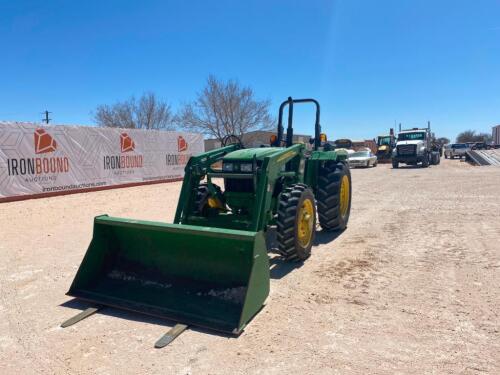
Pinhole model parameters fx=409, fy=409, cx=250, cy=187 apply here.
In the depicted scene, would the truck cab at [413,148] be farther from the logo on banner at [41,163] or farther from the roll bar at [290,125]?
the roll bar at [290,125]

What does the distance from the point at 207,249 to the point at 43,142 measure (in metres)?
10.9

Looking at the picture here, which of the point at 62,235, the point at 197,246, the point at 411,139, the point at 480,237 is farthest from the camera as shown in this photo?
the point at 411,139

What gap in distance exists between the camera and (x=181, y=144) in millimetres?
19578

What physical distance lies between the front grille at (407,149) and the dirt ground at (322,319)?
19.9 m

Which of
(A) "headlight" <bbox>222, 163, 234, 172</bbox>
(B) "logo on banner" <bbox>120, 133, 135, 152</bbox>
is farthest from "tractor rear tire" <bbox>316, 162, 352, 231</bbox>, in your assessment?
(B) "logo on banner" <bbox>120, 133, 135, 152</bbox>

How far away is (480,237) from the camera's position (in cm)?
670

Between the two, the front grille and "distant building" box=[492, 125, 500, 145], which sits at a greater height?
"distant building" box=[492, 125, 500, 145]

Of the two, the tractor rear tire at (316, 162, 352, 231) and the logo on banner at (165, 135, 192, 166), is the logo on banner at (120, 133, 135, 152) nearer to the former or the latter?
the logo on banner at (165, 135, 192, 166)

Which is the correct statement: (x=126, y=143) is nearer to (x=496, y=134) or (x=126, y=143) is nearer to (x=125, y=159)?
(x=125, y=159)

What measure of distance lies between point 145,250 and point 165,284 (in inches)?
18.6

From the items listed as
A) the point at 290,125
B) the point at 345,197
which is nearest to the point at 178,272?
the point at 290,125

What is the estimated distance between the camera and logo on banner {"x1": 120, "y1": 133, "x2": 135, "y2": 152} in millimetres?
16078

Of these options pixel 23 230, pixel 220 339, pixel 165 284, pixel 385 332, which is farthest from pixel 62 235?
pixel 385 332

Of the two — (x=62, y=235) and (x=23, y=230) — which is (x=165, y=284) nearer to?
(x=62, y=235)
